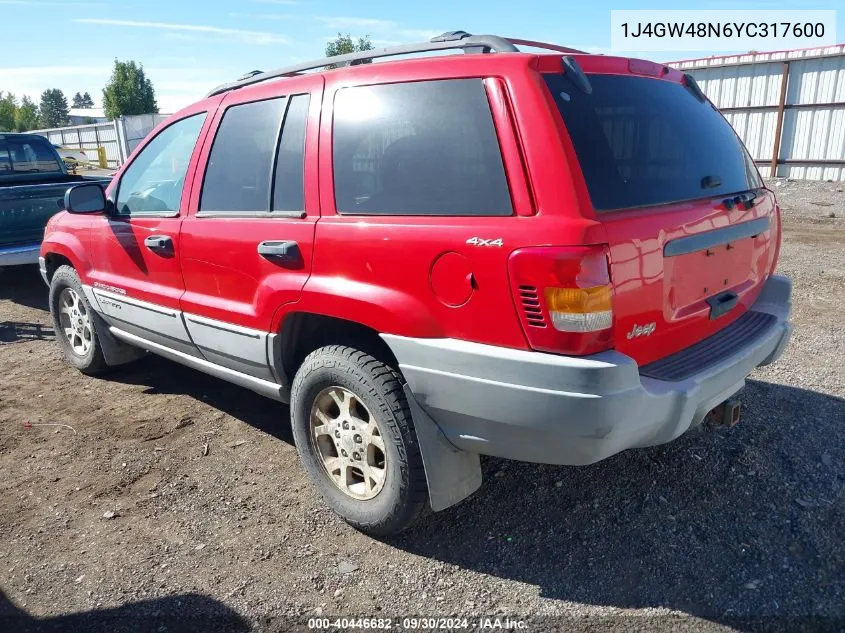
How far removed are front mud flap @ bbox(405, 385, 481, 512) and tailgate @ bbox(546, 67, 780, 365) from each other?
31.6 inches

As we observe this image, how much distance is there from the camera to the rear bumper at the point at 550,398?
87.8 inches

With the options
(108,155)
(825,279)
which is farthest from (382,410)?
(108,155)

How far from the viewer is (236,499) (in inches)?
132

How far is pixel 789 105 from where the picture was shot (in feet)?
53.9

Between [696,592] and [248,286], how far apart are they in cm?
237

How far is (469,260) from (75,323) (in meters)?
3.93

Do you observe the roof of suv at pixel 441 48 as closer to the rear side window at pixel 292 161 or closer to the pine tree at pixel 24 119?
the rear side window at pixel 292 161

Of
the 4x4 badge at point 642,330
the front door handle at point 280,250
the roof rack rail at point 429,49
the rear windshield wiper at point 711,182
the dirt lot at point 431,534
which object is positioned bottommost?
the dirt lot at point 431,534

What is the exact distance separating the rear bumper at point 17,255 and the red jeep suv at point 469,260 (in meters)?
4.21

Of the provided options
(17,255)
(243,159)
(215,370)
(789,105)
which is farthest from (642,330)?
(789,105)

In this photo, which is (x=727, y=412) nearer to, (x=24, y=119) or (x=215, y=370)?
(x=215, y=370)

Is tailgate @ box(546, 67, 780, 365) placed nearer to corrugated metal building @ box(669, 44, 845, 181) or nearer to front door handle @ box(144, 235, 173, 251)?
front door handle @ box(144, 235, 173, 251)

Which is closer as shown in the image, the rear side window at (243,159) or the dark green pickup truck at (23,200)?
the rear side window at (243,159)

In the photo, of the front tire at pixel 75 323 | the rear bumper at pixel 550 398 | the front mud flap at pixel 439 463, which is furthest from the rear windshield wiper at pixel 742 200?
the front tire at pixel 75 323
